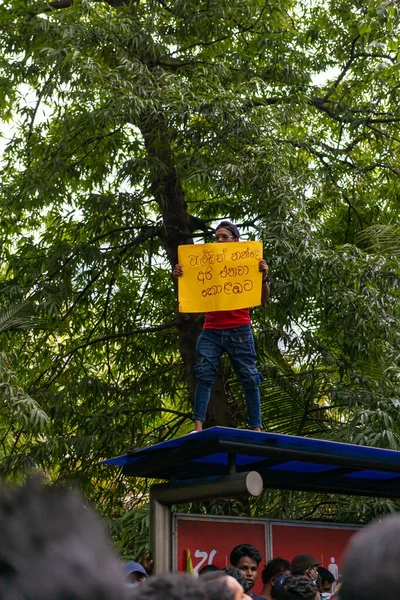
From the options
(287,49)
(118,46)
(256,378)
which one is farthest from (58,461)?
(287,49)

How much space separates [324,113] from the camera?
12.3 m

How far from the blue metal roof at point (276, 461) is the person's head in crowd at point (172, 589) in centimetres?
409

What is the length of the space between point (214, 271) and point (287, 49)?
4760 mm

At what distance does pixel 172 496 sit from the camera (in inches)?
253

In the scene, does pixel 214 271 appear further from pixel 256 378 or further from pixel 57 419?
pixel 57 419

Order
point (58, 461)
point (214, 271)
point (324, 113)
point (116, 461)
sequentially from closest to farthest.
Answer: point (116, 461) → point (214, 271) → point (58, 461) → point (324, 113)

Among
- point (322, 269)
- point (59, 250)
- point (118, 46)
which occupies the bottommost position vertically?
point (322, 269)

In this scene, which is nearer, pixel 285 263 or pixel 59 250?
pixel 285 263

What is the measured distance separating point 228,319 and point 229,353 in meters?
0.27

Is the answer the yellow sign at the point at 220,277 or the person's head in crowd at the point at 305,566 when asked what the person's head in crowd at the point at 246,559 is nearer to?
the person's head in crowd at the point at 305,566

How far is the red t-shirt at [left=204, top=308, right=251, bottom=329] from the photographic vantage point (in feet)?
23.4

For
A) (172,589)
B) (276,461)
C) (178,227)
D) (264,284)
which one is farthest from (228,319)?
(172,589)

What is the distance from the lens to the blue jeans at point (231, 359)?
702cm

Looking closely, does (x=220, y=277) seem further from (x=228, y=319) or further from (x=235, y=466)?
(x=235, y=466)
